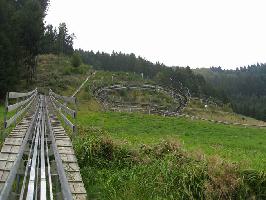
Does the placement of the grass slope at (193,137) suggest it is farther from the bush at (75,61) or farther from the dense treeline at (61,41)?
the dense treeline at (61,41)

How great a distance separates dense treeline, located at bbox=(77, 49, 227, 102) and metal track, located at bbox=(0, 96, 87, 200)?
112098 millimetres

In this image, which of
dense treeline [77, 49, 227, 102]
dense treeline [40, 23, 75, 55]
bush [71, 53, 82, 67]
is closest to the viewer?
bush [71, 53, 82, 67]

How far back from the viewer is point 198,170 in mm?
10203

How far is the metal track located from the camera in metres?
6.82

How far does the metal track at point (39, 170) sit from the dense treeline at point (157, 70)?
11210 centimetres

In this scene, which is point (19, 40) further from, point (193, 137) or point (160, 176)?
point (160, 176)

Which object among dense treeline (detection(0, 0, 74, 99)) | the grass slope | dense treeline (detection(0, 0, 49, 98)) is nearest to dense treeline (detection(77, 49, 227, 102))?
dense treeline (detection(0, 0, 74, 99))

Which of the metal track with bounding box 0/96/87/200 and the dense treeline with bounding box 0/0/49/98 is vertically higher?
the dense treeline with bounding box 0/0/49/98

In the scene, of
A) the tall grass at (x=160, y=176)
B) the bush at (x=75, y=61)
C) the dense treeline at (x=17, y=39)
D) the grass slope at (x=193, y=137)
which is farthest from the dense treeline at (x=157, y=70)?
the tall grass at (x=160, y=176)

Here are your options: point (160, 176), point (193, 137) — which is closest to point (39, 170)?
point (160, 176)

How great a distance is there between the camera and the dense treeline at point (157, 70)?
136 m

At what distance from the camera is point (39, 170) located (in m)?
9.12

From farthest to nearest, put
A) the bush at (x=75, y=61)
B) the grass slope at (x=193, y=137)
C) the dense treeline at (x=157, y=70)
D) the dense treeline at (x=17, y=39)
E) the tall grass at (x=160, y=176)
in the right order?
the dense treeline at (x=157, y=70)
the bush at (x=75, y=61)
the dense treeline at (x=17, y=39)
the grass slope at (x=193, y=137)
the tall grass at (x=160, y=176)

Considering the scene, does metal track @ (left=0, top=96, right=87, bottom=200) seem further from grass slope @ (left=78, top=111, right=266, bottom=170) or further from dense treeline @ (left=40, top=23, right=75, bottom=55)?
dense treeline @ (left=40, top=23, right=75, bottom=55)
